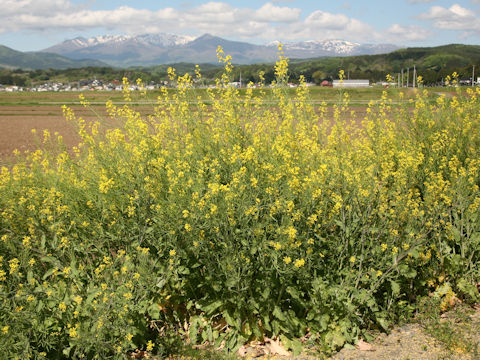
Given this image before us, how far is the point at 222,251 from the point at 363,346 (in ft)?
5.37

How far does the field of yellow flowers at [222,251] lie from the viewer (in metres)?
3.33

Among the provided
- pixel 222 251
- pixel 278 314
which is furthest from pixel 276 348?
pixel 222 251

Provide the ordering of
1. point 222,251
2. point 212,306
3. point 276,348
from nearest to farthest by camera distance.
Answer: point 222,251 → point 212,306 → point 276,348

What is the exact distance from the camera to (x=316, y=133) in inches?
209

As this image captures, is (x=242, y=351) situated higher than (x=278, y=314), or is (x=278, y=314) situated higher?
(x=278, y=314)

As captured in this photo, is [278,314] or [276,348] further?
[276,348]

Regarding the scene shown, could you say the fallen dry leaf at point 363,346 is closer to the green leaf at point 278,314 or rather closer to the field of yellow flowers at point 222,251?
the field of yellow flowers at point 222,251

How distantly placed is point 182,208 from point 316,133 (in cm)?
254

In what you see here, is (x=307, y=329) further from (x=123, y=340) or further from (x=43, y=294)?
(x=43, y=294)

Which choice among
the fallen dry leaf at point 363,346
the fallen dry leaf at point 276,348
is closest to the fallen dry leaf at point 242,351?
the fallen dry leaf at point 276,348

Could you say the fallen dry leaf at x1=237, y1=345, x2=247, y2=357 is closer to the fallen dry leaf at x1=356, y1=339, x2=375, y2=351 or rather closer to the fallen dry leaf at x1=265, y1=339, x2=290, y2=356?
the fallen dry leaf at x1=265, y1=339, x2=290, y2=356

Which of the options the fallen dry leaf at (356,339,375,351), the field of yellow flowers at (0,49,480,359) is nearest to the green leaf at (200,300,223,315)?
the field of yellow flowers at (0,49,480,359)

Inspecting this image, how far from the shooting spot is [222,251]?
11.2ft

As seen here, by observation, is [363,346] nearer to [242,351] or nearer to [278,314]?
[278,314]
